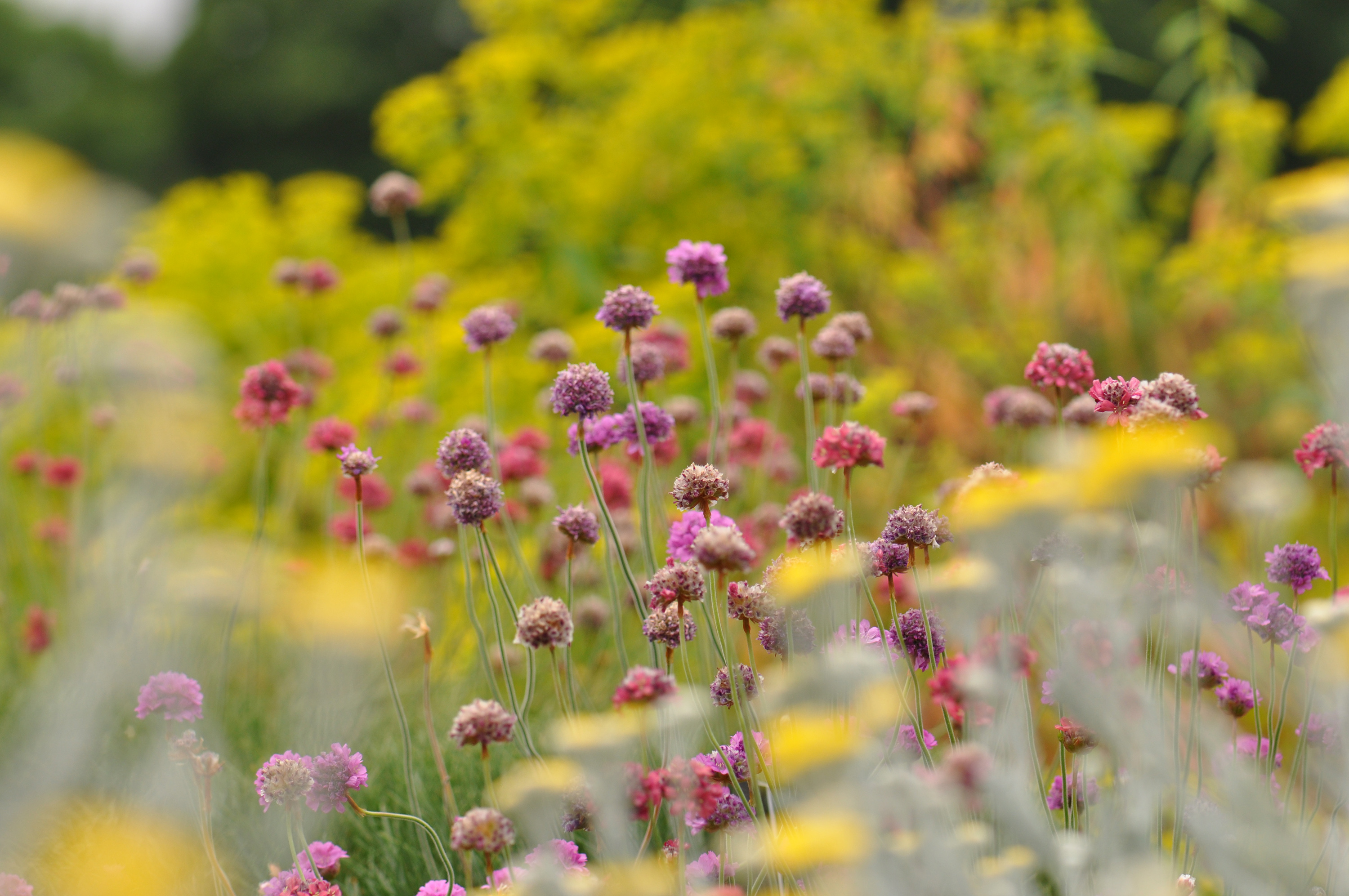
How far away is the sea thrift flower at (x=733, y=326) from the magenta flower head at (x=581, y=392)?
434mm

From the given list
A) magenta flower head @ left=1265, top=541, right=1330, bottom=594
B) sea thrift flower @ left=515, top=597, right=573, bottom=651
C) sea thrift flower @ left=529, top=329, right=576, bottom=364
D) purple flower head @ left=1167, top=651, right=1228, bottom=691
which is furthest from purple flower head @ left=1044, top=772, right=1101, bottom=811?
sea thrift flower @ left=529, top=329, right=576, bottom=364

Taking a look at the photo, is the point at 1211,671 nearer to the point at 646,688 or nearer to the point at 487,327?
the point at 646,688

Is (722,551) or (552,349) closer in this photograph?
(722,551)

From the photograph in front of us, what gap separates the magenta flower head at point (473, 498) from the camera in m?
1.26

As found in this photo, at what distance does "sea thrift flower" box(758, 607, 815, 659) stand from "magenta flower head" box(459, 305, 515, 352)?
719mm

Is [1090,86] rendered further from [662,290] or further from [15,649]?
[15,649]

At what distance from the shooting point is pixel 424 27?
16.1m

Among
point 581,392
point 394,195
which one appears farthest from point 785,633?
point 394,195

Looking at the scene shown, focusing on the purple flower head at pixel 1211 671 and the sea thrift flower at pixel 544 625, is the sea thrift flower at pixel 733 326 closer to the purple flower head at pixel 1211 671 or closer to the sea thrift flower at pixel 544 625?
the sea thrift flower at pixel 544 625

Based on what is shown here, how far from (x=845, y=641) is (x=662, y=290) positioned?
2369 mm

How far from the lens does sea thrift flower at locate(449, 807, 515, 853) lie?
994 millimetres

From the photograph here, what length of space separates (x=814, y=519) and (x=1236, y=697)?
737 mm

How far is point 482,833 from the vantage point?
1.00 meters

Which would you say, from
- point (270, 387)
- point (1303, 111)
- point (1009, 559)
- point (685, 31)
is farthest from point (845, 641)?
point (1303, 111)
